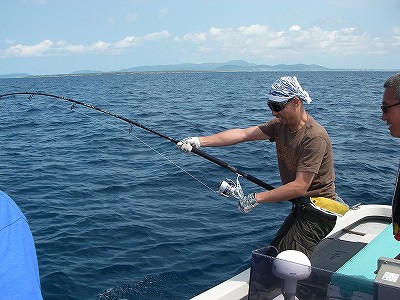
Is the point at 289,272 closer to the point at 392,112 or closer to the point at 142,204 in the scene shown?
the point at 392,112

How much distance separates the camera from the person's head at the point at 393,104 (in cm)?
286

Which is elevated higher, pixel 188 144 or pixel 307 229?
pixel 188 144

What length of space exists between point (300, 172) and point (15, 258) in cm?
228

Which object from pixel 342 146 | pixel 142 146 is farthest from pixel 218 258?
pixel 342 146

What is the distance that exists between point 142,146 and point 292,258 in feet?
35.3

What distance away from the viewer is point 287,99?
395 cm

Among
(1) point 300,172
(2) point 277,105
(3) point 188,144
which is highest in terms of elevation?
(2) point 277,105

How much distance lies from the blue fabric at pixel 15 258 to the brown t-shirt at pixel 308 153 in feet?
7.15

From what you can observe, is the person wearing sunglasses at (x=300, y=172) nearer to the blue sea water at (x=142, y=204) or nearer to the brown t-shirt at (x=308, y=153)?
the brown t-shirt at (x=308, y=153)

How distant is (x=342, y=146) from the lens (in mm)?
14039

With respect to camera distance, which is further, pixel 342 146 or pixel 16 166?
pixel 342 146

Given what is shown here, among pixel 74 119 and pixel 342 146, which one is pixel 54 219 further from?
pixel 74 119

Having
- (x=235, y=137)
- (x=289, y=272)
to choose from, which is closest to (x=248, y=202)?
(x=235, y=137)

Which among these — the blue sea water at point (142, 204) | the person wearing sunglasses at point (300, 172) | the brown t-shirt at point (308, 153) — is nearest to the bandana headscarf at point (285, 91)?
the person wearing sunglasses at point (300, 172)
